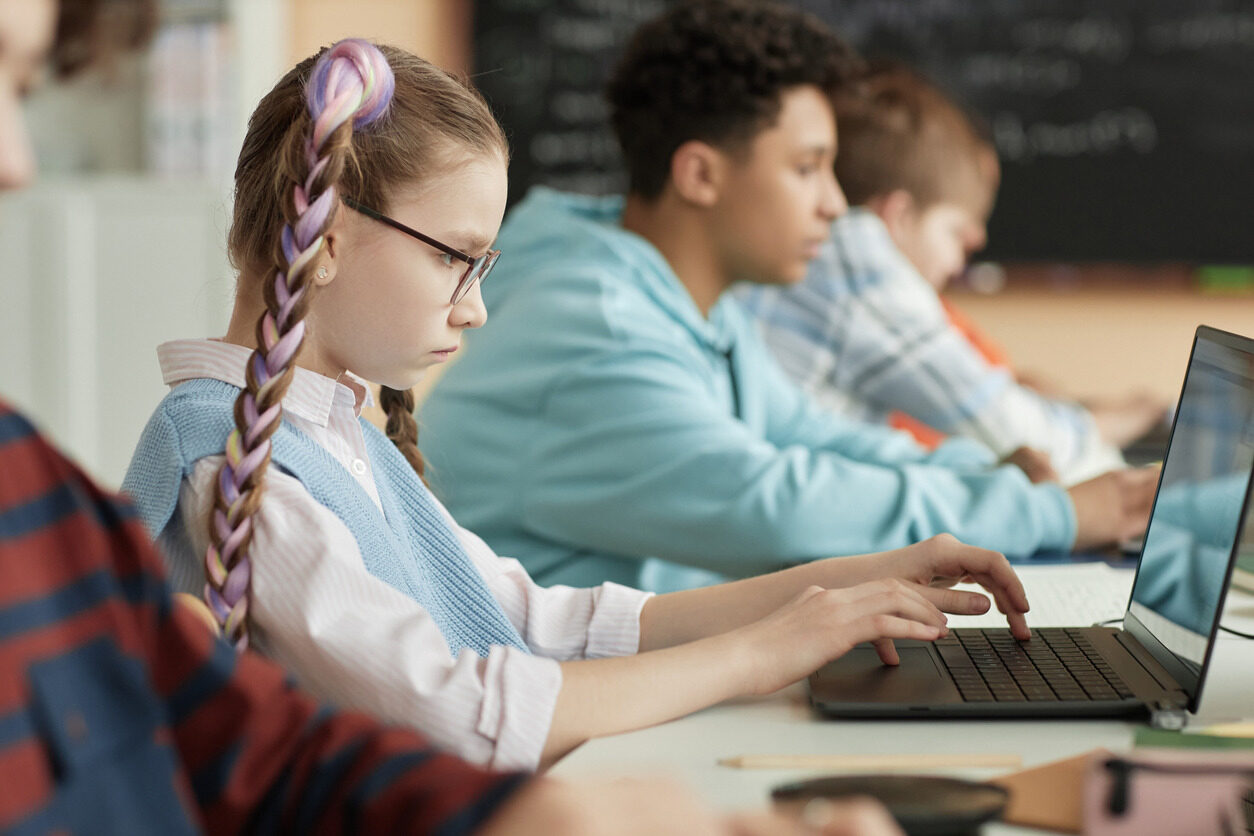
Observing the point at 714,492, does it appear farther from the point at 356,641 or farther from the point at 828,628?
the point at 356,641

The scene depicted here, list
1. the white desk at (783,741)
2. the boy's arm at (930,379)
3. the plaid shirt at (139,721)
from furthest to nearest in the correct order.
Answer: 1. the boy's arm at (930,379)
2. the white desk at (783,741)
3. the plaid shirt at (139,721)

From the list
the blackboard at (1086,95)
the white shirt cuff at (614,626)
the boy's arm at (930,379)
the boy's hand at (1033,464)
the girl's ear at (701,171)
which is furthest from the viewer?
the blackboard at (1086,95)

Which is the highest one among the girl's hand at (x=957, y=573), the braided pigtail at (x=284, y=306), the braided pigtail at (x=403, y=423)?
the braided pigtail at (x=284, y=306)

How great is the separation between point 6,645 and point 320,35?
129 inches

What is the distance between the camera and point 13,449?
0.54m

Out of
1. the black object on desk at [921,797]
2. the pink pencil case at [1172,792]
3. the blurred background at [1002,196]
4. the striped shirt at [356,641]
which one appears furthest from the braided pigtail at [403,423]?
the blurred background at [1002,196]

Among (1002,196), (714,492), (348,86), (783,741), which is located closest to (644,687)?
(783,741)

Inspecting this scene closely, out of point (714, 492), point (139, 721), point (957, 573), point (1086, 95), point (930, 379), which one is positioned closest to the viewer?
point (139, 721)

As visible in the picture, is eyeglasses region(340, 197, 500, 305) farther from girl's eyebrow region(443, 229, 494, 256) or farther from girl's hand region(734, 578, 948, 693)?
girl's hand region(734, 578, 948, 693)

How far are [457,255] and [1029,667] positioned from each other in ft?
1.67

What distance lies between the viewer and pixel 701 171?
1839mm

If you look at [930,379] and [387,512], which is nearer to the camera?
[387,512]

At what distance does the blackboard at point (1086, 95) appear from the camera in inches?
129

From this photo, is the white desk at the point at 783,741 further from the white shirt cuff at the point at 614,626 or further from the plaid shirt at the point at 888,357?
the plaid shirt at the point at 888,357
